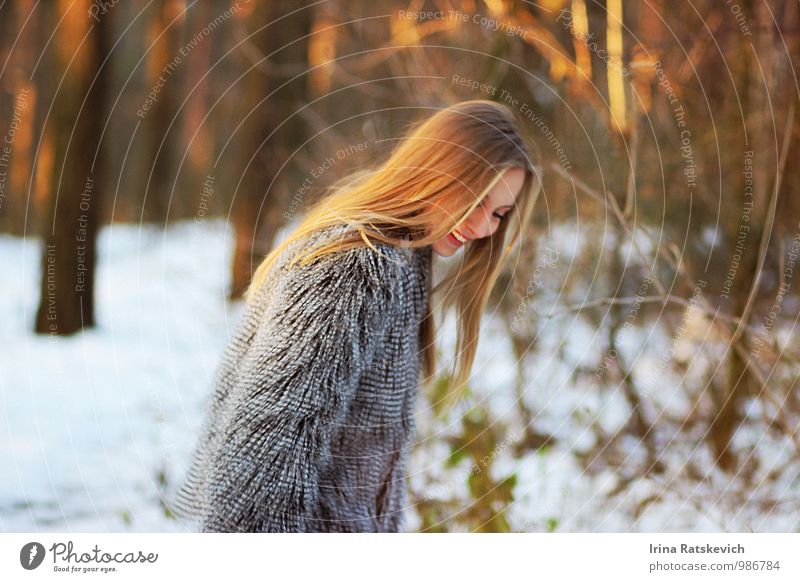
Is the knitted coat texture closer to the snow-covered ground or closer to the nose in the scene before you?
the nose

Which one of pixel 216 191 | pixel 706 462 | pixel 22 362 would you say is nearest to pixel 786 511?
pixel 706 462

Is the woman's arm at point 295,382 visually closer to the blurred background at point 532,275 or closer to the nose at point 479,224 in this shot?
the nose at point 479,224

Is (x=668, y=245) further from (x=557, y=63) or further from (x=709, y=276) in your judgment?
(x=557, y=63)

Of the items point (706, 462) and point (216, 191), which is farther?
point (216, 191)

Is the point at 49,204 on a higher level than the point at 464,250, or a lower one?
higher

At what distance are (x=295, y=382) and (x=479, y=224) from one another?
0.42 meters

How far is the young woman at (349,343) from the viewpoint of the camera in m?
1.16

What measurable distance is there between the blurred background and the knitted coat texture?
662mm

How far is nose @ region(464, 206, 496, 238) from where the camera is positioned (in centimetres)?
136

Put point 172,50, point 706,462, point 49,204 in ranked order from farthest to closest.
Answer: point 172,50
point 49,204
point 706,462
